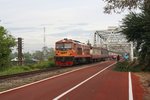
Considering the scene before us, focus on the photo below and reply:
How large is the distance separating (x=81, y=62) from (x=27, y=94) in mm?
36109

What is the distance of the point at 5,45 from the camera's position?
42219 mm

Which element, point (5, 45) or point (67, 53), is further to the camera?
point (67, 53)

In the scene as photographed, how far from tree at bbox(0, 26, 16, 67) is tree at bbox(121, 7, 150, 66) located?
1303 centimetres

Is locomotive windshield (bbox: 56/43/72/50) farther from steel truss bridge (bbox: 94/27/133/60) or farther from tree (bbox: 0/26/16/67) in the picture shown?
steel truss bridge (bbox: 94/27/133/60)

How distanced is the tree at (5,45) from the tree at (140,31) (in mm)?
13035

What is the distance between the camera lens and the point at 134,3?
1650 cm

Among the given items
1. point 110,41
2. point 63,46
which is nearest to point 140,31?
point 63,46

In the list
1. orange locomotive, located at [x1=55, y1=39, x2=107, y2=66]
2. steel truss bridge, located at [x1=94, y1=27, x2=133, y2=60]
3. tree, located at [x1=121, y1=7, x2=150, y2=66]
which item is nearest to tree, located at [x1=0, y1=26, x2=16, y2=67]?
orange locomotive, located at [x1=55, y1=39, x2=107, y2=66]

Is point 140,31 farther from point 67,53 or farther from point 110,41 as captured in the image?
point 110,41

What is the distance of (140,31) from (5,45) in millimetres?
15049

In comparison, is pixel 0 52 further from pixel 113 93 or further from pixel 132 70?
pixel 113 93

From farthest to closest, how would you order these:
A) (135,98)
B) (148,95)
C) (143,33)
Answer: (143,33) → (148,95) → (135,98)

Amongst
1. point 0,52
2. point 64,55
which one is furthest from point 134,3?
point 64,55

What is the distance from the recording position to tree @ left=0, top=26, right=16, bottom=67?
4202cm
